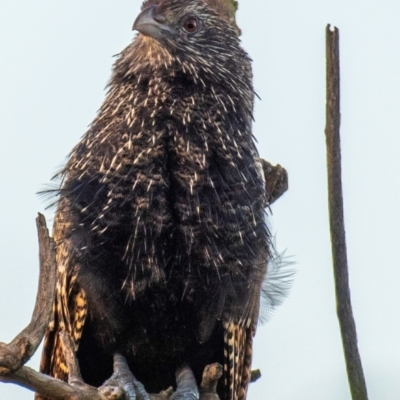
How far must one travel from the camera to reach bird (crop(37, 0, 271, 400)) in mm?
5145

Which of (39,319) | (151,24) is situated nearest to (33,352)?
(39,319)

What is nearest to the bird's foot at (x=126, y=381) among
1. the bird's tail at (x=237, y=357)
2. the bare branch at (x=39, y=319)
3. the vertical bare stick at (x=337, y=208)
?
the bird's tail at (x=237, y=357)

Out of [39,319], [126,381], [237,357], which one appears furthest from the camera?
[237,357]

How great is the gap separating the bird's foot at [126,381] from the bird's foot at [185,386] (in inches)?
8.5

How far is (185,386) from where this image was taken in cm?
528

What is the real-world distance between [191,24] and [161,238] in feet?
5.28

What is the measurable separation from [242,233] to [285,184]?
917 millimetres

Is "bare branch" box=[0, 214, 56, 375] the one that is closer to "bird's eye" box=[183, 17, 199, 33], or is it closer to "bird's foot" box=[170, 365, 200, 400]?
"bird's foot" box=[170, 365, 200, 400]

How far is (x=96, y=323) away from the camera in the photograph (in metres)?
5.32

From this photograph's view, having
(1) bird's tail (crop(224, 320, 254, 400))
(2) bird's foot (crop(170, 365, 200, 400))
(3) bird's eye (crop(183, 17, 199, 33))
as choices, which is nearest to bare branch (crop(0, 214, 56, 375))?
(2) bird's foot (crop(170, 365, 200, 400))

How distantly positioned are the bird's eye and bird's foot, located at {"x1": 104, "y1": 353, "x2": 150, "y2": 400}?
2.10m

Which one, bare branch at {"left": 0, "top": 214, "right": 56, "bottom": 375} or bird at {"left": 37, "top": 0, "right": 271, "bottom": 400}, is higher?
bird at {"left": 37, "top": 0, "right": 271, "bottom": 400}

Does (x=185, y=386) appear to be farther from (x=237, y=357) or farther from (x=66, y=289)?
(x=66, y=289)

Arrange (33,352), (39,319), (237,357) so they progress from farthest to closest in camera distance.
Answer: (237,357)
(39,319)
(33,352)
